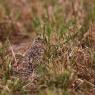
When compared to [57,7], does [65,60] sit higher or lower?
lower

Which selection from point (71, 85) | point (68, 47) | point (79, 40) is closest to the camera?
point (71, 85)

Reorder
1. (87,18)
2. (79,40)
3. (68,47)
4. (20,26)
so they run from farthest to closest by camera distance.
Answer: (20,26) < (87,18) < (79,40) < (68,47)

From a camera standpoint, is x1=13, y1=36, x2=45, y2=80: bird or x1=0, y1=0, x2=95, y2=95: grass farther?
x1=13, y1=36, x2=45, y2=80: bird

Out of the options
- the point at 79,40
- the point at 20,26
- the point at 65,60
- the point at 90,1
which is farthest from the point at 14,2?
the point at 65,60

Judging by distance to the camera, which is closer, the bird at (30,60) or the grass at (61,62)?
the grass at (61,62)

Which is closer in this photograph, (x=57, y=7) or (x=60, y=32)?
(x=60, y=32)

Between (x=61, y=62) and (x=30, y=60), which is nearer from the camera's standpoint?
(x=61, y=62)

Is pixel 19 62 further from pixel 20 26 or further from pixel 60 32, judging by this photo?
pixel 20 26

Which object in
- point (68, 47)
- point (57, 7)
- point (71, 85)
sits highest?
point (57, 7)
